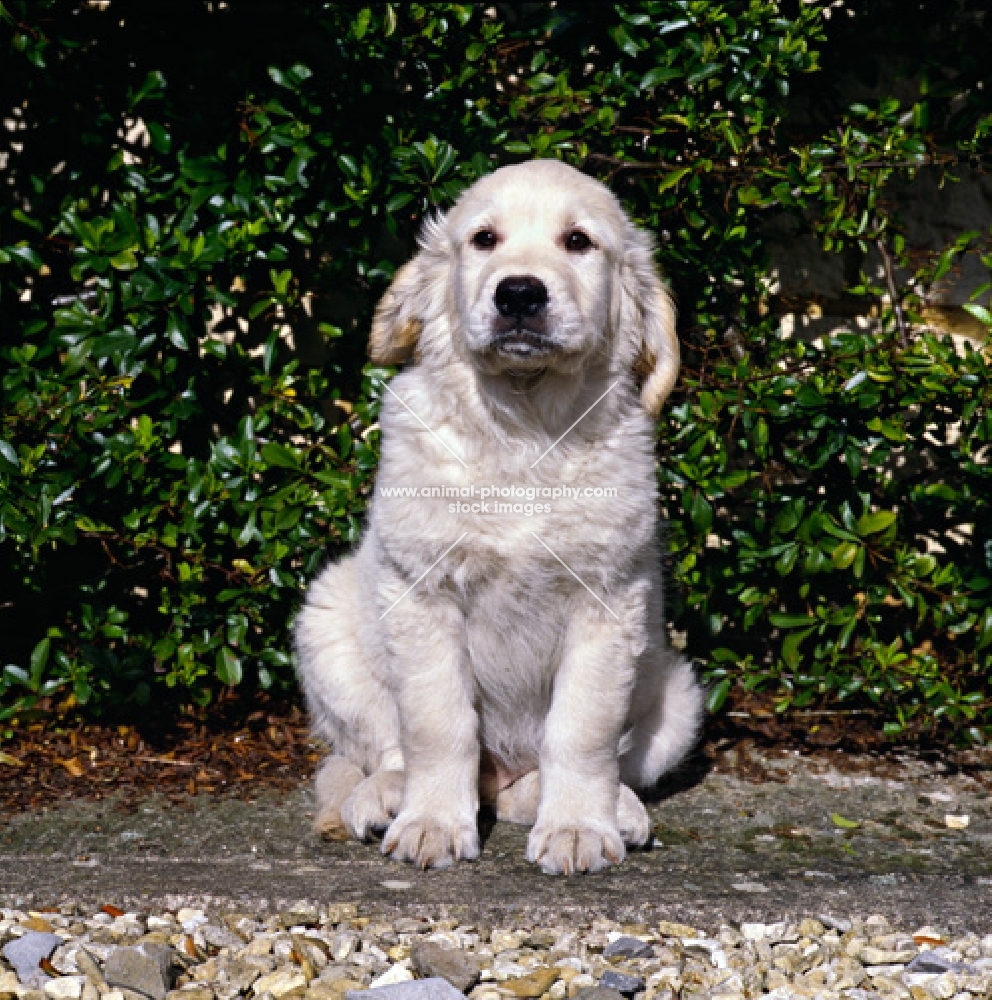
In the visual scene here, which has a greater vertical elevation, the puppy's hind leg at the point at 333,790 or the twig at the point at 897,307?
the twig at the point at 897,307

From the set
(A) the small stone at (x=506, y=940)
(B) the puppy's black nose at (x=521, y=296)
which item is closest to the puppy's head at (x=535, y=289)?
(B) the puppy's black nose at (x=521, y=296)

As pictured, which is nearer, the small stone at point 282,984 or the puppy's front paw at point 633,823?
the small stone at point 282,984

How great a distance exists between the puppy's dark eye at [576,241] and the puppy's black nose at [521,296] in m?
0.31

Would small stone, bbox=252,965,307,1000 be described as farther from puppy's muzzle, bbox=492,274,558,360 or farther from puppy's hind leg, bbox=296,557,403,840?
puppy's muzzle, bbox=492,274,558,360

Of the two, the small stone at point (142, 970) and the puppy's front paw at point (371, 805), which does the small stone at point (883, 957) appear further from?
the small stone at point (142, 970)

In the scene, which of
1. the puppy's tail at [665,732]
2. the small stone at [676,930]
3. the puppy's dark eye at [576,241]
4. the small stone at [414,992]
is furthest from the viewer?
the puppy's tail at [665,732]

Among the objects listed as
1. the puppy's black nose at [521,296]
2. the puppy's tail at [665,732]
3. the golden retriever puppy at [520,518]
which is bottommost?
the puppy's tail at [665,732]

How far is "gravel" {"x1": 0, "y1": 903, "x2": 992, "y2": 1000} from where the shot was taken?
8.25 ft

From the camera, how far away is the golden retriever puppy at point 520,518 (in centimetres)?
318

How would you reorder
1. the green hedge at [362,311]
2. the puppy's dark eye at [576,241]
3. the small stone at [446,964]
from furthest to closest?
the green hedge at [362,311], the puppy's dark eye at [576,241], the small stone at [446,964]

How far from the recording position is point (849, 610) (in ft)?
13.7

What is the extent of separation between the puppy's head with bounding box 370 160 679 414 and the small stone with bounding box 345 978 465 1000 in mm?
1408

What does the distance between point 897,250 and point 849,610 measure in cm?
117

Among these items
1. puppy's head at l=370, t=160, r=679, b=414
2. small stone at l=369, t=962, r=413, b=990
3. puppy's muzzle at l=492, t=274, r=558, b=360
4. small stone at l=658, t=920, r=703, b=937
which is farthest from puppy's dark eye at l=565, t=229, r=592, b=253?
small stone at l=369, t=962, r=413, b=990
